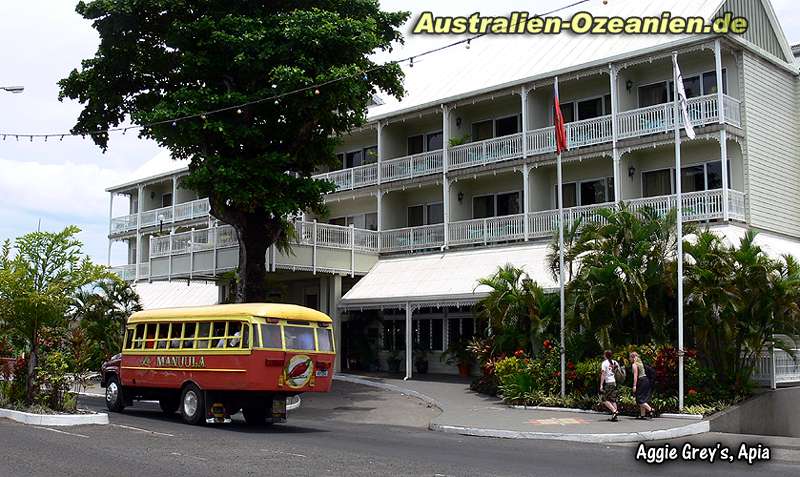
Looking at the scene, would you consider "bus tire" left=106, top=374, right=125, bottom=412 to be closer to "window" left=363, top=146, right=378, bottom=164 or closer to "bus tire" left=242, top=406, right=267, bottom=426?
"bus tire" left=242, top=406, right=267, bottom=426

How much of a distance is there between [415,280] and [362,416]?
898 cm

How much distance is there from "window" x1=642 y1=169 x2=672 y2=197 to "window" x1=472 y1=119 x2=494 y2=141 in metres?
7.05

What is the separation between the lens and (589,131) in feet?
92.2

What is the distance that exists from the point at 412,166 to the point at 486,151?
139 inches

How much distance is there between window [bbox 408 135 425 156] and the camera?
3556cm

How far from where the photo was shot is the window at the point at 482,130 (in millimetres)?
33156

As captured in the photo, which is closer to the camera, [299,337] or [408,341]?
[299,337]

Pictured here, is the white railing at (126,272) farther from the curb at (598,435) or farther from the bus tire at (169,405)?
the curb at (598,435)

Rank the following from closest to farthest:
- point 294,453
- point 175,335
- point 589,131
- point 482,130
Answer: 1. point 294,453
2. point 175,335
3. point 589,131
4. point 482,130

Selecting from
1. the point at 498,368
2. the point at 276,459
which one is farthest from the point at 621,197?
the point at 276,459

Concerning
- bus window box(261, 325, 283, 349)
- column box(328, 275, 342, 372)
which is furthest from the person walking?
column box(328, 275, 342, 372)

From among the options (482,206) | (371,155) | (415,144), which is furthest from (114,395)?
(415,144)

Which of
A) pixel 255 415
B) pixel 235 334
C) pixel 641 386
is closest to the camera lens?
pixel 235 334

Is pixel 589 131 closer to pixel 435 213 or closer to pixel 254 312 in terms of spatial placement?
pixel 435 213
